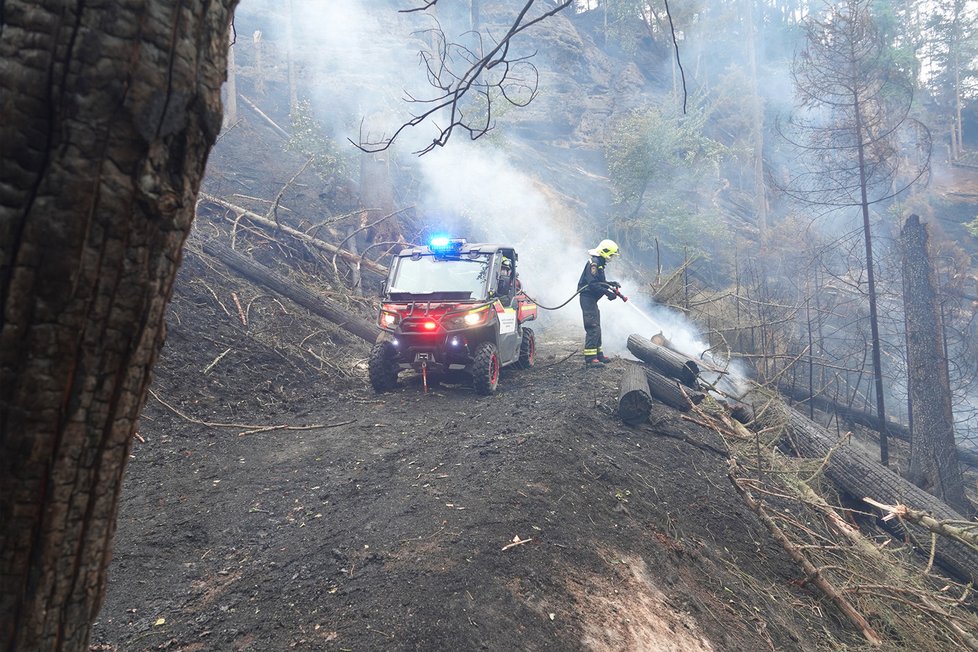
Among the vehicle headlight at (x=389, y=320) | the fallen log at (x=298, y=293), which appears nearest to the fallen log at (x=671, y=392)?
the vehicle headlight at (x=389, y=320)

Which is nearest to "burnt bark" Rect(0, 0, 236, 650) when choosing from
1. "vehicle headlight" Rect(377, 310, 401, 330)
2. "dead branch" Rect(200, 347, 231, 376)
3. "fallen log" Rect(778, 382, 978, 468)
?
"vehicle headlight" Rect(377, 310, 401, 330)

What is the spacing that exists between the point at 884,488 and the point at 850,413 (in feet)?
18.0

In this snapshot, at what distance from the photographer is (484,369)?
25.4 feet

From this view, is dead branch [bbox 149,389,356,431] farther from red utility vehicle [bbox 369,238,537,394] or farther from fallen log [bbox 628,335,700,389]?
fallen log [bbox 628,335,700,389]

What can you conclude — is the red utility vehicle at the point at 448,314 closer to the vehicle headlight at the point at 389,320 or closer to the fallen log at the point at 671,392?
the vehicle headlight at the point at 389,320

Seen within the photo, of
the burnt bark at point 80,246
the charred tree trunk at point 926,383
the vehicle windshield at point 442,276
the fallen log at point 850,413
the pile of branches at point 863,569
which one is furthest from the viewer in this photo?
→ the fallen log at point 850,413

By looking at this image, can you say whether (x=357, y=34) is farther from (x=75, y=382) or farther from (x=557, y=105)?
(x=75, y=382)

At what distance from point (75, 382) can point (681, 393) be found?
319 inches

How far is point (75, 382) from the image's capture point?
104 centimetres

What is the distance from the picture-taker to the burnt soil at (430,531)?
3084 millimetres

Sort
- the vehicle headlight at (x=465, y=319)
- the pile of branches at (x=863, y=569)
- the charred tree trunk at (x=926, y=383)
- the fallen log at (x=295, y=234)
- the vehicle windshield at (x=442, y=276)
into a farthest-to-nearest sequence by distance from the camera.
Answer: the fallen log at (x=295, y=234) < the charred tree trunk at (x=926, y=383) < the vehicle windshield at (x=442, y=276) < the vehicle headlight at (x=465, y=319) < the pile of branches at (x=863, y=569)

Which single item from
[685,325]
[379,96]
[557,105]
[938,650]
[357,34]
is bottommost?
[938,650]

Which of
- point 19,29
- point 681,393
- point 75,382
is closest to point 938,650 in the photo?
point 681,393

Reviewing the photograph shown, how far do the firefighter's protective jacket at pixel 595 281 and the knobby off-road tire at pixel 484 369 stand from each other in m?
2.52
